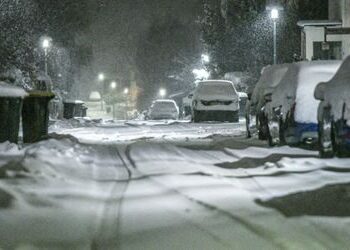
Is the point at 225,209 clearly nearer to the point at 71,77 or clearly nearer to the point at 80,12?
the point at 80,12

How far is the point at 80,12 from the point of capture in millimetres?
53656

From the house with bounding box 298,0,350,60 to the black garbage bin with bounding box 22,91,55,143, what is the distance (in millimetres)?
23189

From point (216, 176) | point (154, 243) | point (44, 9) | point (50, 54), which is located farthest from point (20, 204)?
point (50, 54)

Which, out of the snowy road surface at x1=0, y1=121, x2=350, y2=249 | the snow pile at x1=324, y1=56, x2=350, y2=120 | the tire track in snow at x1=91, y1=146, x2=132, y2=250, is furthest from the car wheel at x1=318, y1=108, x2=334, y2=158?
the tire track in snow at x1=91, y1=146, x2=132, y2=250

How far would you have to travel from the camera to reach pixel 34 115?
19.3 metres

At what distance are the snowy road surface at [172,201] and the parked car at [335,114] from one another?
0.34 m

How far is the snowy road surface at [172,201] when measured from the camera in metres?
6.74

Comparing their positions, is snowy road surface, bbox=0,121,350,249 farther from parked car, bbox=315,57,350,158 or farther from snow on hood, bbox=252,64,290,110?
snow on hood, bbox=252,64,290,110

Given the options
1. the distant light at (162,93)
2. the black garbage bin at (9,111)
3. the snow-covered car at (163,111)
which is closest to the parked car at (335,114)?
the black garbage bin at (9,111)

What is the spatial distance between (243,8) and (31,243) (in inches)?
2347

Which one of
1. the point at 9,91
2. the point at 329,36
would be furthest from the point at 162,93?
the point at 9,91

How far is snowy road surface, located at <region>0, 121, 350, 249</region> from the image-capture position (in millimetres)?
6742

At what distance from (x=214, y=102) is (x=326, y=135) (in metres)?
20.4

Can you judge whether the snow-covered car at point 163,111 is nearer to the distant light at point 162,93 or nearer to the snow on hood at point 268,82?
the snow on hood at point 268,82
